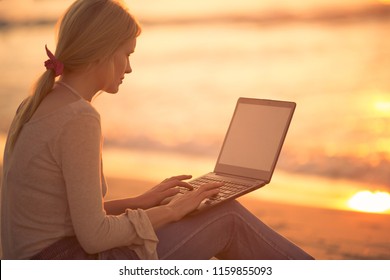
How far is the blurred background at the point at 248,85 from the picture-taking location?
4.84 m

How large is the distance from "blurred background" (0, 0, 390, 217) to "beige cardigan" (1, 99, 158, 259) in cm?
238

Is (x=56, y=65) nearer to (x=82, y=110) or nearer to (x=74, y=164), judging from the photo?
(x=82, y=110)

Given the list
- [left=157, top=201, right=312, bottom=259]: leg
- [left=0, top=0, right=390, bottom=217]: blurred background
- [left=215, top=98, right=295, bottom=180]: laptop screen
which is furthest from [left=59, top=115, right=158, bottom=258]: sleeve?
[left=0, top=0, right=390, bottom=217]: blurred background

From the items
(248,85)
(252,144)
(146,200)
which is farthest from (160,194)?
(248,85)

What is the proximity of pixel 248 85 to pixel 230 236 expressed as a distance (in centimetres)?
352

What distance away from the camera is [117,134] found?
17.8 feet

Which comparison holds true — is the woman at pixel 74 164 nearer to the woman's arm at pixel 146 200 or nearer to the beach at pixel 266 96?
the woman's arm at pixel 146 200

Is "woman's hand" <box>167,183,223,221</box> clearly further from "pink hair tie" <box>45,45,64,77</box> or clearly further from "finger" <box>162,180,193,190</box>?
"pink hair tie" <box>45,45,64,77</box>

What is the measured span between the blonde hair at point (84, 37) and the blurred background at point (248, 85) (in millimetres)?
2402

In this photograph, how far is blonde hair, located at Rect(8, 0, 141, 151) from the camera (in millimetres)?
2102

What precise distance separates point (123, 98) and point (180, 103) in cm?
41

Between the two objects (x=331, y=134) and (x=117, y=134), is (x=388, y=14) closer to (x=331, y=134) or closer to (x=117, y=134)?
(x=331, y=134)
